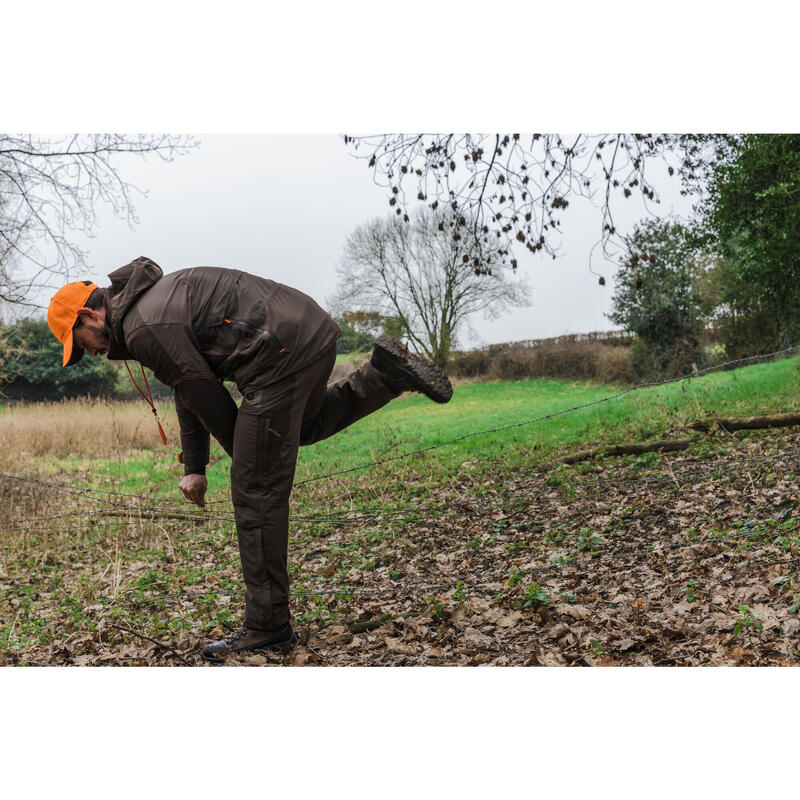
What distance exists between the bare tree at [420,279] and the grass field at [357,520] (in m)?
0.82

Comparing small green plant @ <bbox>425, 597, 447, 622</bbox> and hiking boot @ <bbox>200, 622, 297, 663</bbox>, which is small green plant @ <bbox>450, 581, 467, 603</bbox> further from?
hiking boot @ <bbox>200, 622, 297, 663</bbox>

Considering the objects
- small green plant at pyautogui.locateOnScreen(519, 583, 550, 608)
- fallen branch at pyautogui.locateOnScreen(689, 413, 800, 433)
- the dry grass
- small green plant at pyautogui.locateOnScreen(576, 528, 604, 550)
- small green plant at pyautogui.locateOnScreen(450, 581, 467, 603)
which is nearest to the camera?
small green plant at pyautogui.locateOnScreen(519, 583, 550, 608)

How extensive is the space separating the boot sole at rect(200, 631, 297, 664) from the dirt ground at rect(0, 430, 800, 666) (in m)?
0.04

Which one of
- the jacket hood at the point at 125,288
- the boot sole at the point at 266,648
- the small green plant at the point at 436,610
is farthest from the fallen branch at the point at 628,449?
the jacket hood at the point at 125,288

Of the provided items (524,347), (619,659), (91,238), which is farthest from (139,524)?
(524,347)

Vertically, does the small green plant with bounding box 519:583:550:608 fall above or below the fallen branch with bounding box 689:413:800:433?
below

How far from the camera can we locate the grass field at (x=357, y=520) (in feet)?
9.84

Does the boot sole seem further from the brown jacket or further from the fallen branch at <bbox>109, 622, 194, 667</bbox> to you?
the brown jacket

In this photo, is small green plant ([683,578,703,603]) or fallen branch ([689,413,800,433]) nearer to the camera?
small green plant ([683,578,703,603])

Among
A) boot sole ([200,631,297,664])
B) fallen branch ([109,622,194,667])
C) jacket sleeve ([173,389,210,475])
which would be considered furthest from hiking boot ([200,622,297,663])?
jacket sleeve ([173,389,210,475])

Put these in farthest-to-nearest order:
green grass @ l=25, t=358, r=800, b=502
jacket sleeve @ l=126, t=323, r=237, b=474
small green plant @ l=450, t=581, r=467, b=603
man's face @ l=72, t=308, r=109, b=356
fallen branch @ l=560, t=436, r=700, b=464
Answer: green grass @ l=25, t=358, r=800, b=502
fallen branch @ l=560, t=436, r=700, b=464
small green plant @ l=450, t=581, r=467, b=603
man's face @ l=72, t=308, r=109, b=356
jacket sleeve @ l=126, t=323, r=237, b=474

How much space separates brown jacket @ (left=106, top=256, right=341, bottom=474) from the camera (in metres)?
2.23

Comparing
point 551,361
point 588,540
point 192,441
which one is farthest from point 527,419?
point 192,441

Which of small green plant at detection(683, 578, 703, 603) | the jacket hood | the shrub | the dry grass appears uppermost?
the jacket hood
